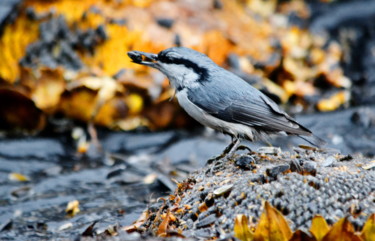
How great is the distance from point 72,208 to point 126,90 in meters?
2.12

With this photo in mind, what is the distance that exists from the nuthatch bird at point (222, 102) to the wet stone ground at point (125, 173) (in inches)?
10.1

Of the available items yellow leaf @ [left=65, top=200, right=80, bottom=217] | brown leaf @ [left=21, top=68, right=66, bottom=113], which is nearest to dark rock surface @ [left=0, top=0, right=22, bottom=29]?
brown leaf @ [left=21, top=68, right=66, bottom=113]

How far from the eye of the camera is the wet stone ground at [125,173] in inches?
125

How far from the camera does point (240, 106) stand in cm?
395

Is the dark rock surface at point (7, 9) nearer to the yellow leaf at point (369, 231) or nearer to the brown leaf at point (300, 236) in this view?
the brown leaf at point (300, 236)

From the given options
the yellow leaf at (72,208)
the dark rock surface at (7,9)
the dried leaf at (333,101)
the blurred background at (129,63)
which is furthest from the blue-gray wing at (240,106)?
the dark rock surface at (7,9)

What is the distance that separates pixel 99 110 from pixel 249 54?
80.4 inches

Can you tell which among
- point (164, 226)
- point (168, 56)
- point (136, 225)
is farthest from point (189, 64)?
point (164, 226)

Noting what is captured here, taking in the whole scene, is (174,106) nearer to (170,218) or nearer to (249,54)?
(249,54)

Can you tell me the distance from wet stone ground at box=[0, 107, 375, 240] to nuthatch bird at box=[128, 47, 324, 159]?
0.26 meters

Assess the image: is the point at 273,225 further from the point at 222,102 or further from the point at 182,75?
the point at 182,75

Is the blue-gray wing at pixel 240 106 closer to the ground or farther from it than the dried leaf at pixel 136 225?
farther from it

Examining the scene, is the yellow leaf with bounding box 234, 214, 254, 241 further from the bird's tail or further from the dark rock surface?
the dark rock surface

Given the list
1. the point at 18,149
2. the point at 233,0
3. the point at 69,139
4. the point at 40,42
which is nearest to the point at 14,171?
the point at 18,149
